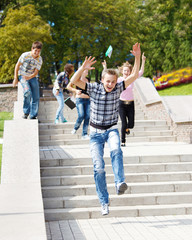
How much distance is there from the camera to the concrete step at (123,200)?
7.27 meters

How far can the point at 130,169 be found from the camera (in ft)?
27.1

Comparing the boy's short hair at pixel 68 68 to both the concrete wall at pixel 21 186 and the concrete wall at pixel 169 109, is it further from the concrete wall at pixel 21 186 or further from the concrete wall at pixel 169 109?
the concrete wall at pixel 21 186

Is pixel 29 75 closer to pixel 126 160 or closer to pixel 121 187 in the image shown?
pixel 126 160

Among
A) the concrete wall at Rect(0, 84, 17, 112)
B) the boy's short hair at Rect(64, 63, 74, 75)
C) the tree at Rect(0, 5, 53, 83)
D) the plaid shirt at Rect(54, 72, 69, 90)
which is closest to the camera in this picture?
the boy's short hair at Rect(64, 63, 74, 75)

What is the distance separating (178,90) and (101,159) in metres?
27.0

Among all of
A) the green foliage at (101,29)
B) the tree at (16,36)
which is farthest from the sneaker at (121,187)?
the green foliage at (101,29)

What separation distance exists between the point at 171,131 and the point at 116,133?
22.6 ft

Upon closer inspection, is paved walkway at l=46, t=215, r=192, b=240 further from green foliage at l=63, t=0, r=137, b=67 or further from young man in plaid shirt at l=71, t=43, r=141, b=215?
green foliage at l=63, t=0, r=137, b=67

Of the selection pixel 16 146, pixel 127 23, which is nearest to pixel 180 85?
pixel 127 23

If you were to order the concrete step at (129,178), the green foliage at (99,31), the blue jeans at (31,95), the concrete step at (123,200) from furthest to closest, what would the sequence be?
the green foliage at (99,31), the blue jeans at (31,95), the concrete step at (129,178), the concrete step at (123,200)

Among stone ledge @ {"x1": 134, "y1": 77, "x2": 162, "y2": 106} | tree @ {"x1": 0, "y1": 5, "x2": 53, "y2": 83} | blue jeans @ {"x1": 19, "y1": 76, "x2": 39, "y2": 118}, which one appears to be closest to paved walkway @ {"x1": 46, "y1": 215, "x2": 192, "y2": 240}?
blue jeans @ {"x1": 19, "y1": 76, "x2": 39, "y2": 118}

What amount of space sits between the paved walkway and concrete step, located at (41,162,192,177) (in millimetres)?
1365

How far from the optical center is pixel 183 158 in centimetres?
877

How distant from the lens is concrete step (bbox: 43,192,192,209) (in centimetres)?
727
